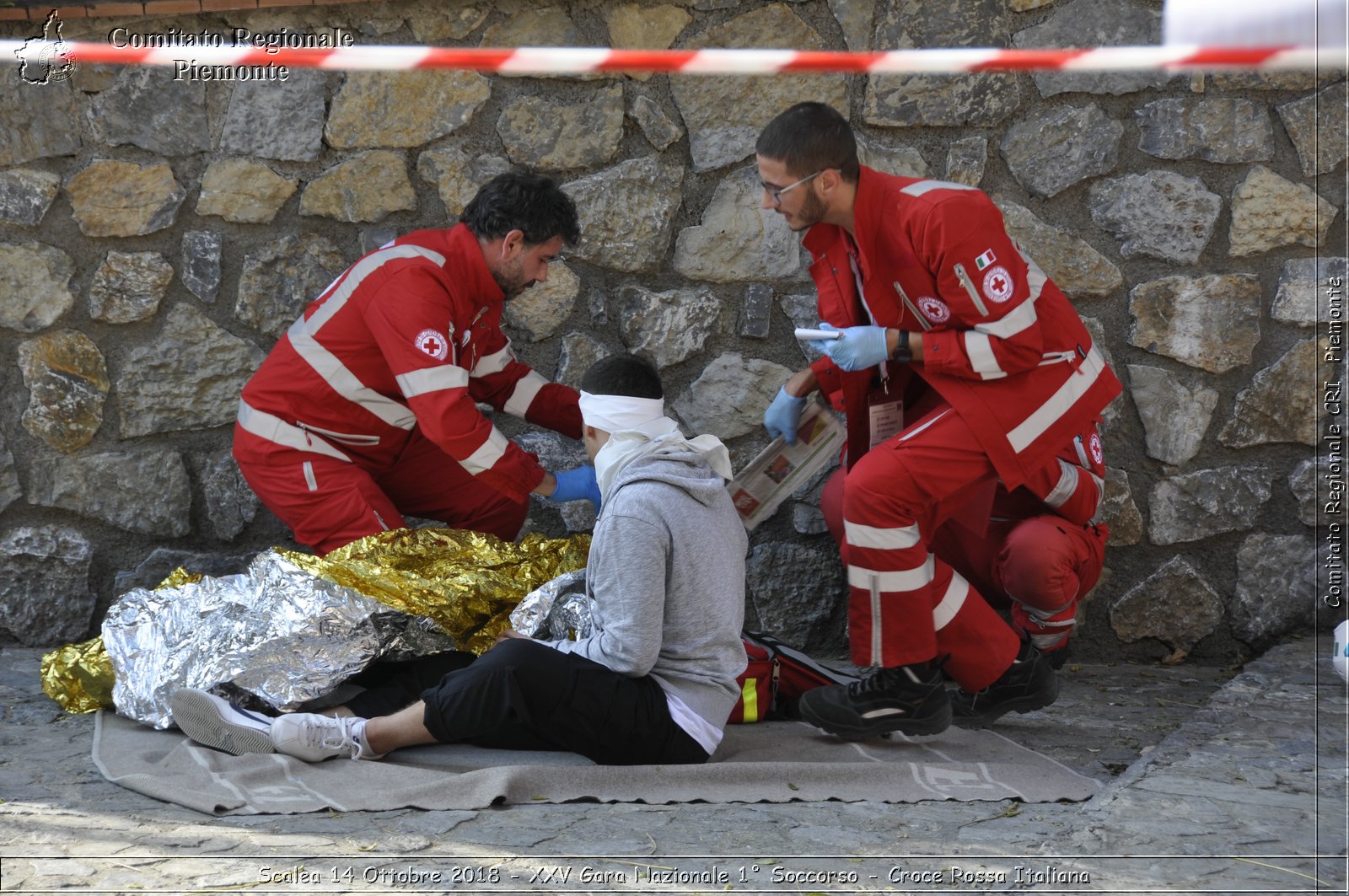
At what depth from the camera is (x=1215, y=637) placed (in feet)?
12.5

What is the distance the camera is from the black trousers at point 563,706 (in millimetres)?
2666

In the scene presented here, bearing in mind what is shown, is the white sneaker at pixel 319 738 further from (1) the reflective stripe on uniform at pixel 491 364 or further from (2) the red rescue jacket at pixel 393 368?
(1) the reflective stripe on uniform at pixel 491 364

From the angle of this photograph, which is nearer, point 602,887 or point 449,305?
point 602,887

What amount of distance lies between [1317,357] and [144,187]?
3.47 metres

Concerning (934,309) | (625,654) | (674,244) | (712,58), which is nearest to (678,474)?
(625,654)

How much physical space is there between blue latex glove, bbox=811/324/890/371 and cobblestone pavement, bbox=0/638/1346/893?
1.02 meters

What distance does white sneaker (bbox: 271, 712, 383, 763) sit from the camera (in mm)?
2764

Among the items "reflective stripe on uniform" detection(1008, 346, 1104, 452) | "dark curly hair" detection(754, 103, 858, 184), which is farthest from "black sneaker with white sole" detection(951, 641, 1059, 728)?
"dark curly hair" detection(754, 103, 858, 184)

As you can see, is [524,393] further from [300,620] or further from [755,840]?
[755,840]

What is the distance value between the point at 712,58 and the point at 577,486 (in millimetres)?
1260

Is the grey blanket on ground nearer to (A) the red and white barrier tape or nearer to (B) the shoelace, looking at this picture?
(B) the shoelace

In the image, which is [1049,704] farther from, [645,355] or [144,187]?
[144,187]

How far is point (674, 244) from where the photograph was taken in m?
3.87

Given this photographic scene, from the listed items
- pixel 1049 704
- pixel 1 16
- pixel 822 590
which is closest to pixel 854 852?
pixel 1049 704
